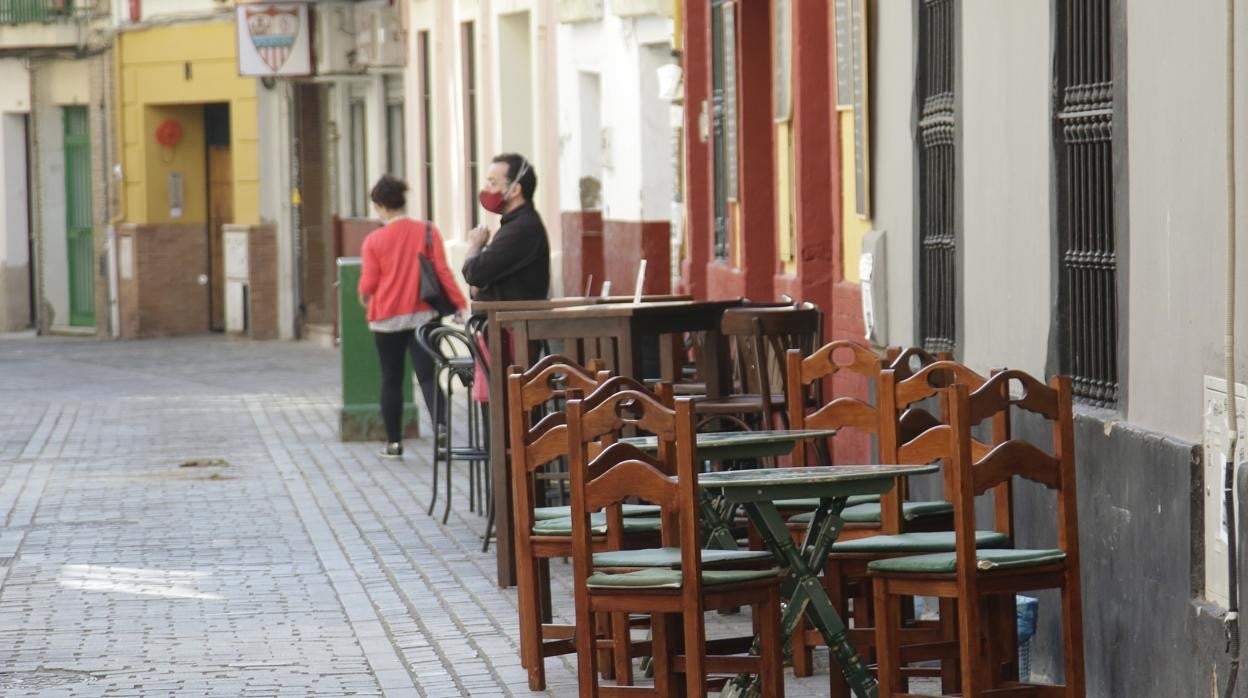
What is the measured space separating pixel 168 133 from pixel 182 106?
0.70 metres

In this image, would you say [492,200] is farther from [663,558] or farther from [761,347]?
[663,558]

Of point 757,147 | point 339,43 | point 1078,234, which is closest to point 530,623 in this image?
point 1078,234

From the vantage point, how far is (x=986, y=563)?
6586mm

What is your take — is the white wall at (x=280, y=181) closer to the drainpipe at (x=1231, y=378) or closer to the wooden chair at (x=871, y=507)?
the wooden chair at (x=871, y=507)

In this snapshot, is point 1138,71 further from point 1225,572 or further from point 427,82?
point 427,82

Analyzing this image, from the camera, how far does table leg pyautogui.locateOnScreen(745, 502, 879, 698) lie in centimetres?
678

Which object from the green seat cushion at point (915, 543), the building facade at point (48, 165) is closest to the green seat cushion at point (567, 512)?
the green seat cushion at point (915, 543)

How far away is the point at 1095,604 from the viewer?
7297 mm

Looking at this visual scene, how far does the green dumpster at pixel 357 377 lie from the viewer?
16.9 metres

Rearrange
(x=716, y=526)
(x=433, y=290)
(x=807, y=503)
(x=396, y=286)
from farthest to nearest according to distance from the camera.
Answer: (x=396, y=286) < (x=433, y=290) < (x=807, y=503) < (x=716, y=526)

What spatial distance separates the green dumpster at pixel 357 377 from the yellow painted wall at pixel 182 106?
14.7 meters

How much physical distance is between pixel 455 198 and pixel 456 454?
46.6ft

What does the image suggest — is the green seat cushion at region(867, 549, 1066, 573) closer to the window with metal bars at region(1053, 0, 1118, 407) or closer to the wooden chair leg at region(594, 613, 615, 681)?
the window with metal bars at region(1053, 0, 1118, 407)

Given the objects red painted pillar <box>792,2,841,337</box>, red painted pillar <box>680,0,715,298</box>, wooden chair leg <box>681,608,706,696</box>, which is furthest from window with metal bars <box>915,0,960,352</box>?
red painted pillar <box>680,0,715,298</box>
